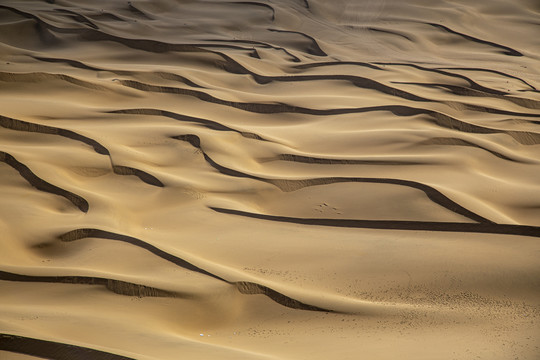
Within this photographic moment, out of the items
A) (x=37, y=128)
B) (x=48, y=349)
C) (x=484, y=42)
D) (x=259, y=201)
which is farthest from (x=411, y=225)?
(x=484, y=42)

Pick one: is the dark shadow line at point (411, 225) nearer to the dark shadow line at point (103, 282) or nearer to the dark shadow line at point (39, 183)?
the dark shadow line at point (39, 183)

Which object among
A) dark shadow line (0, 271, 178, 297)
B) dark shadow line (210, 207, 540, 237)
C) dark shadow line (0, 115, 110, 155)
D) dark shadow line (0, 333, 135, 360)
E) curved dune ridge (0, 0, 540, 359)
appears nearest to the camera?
dark shadow line (0, 333, 135, 360)

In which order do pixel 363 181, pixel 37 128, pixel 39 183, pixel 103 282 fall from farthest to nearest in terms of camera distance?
1. pixel 37 128
2. pixel 363 181
3. pixel 39 183
4. pixel 103 282

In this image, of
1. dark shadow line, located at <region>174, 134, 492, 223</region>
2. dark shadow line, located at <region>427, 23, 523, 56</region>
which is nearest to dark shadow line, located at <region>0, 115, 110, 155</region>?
dark shadow line, located at <region>174, 134, 492, 223</region>

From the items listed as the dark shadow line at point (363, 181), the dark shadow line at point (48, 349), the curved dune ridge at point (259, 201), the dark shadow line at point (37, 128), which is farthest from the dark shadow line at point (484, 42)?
the dark shadow line at point (48, 349)

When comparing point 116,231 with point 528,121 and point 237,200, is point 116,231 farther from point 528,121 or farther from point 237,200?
point 528,121

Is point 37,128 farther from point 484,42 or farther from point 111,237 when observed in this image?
point 484,42

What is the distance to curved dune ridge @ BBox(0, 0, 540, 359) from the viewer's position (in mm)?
1485

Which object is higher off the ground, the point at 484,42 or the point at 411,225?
the point at 484,42

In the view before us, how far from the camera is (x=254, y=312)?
1.58 m

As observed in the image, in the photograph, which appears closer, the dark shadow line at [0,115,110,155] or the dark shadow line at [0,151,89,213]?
the dark shadow line at [0,151,89,213]

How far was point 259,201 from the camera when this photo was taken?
2.33m

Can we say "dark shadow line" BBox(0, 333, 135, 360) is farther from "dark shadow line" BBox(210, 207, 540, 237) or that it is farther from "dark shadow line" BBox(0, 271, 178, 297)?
"dark shadow line" BBox(210, 207, 540, 237)

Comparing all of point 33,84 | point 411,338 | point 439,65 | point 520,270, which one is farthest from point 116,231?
point 439,65
